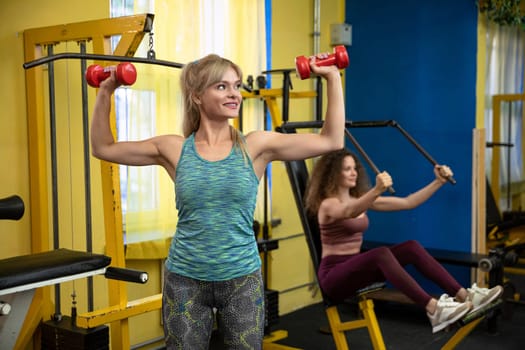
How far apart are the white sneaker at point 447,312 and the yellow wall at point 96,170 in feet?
4.65

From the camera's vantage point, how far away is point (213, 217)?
162 cm

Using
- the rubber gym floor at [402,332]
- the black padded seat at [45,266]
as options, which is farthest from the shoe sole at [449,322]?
the black padded seat at [45,266]

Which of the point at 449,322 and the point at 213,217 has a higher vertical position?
the point at 213,217

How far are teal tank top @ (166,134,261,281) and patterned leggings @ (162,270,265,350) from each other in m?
0.03

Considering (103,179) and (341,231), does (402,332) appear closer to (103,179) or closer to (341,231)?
(341,231)

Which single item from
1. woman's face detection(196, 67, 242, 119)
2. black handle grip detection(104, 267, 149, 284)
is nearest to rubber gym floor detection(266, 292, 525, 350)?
black handle grip detection(104, 267, 149, 284)

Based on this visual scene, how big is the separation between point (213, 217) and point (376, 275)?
155 cm

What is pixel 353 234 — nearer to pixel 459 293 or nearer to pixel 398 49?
pixel 459 293

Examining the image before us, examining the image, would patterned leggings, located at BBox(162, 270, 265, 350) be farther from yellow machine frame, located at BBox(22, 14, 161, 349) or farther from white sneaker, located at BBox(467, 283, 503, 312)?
white sneaker, located at BBox(467, 283, 503, 312)

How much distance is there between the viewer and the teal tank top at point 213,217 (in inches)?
63.4

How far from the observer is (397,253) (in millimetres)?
3189

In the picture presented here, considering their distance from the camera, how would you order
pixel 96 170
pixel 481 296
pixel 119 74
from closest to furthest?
pixel 119 74
pixel 481 296
pixel 96 170

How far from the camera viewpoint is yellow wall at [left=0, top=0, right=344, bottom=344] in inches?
108

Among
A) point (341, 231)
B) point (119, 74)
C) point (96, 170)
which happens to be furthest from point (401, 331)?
point (119, 74)
